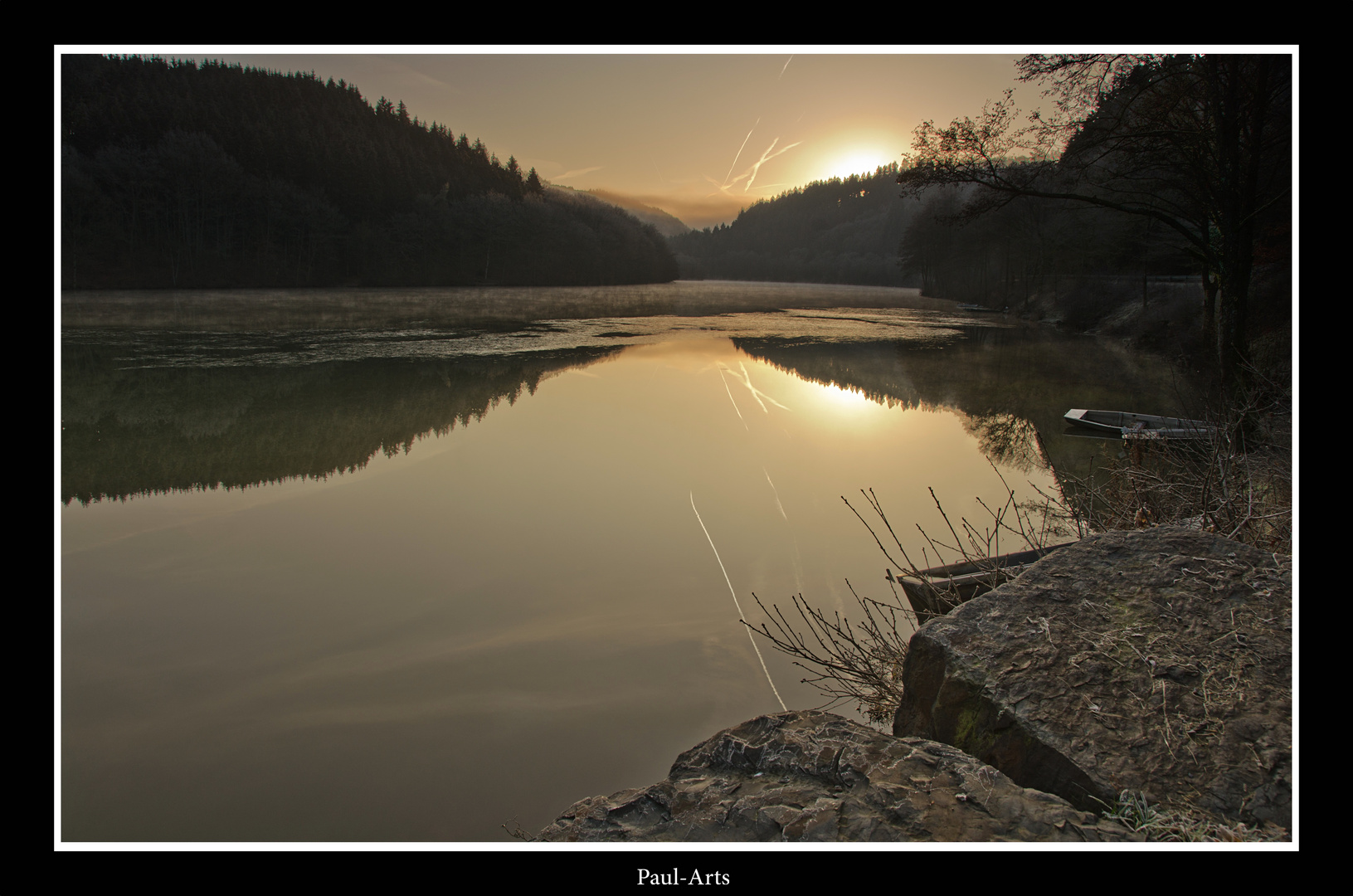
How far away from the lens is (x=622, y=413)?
14.7 meters

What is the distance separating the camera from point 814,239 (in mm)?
147875

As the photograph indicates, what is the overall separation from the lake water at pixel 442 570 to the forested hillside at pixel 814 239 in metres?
106

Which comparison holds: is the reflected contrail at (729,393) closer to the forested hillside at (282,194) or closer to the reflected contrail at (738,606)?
the reflected contrail at (738,606)

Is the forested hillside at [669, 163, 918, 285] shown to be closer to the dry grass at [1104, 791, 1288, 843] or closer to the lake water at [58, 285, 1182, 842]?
the lake water at [58, 285, 1182, 842]

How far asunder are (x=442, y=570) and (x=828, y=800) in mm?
5245

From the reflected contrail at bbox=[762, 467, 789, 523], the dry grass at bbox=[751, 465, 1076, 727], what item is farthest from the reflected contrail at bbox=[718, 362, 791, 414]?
the dry grass at bbox=[751, 465, 1076, 727]

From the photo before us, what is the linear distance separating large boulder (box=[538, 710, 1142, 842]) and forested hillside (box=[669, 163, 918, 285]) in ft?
379

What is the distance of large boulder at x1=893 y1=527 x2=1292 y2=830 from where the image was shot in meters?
2.46

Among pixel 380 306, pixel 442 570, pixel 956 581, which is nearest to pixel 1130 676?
pixel 956 581

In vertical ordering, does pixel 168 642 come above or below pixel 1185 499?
below

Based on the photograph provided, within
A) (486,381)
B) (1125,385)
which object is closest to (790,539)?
(486,381)

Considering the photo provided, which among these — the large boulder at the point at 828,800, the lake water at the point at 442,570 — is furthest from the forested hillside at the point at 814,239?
the large boulder at the point at 828,800
